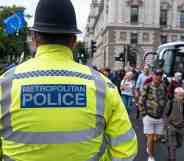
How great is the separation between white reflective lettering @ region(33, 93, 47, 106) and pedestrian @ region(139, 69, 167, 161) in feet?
24.2

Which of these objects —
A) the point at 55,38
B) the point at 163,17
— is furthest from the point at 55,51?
the point at 163,17

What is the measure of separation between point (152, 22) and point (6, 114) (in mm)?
96418

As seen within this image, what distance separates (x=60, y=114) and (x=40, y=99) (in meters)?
0.11

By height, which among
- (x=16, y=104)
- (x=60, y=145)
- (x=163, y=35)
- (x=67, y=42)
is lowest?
(x=163, y=35)

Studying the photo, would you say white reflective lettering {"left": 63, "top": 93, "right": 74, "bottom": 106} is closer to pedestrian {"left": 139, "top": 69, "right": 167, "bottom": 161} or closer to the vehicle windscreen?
pedestrian {"left": 139, "top": 69, "right": 167, "bottom": 161}

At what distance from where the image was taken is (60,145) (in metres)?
2.87

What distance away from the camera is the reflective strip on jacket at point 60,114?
286cm

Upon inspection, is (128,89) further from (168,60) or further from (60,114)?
(60,114)

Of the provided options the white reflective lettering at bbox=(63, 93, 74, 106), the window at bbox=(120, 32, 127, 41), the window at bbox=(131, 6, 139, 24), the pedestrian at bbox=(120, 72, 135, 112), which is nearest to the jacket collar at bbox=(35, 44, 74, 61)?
the white reflective lettering at bbox=(63, 93, 74, 106)

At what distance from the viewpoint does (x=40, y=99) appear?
2.88 metres

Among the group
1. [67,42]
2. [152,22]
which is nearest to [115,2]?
[152,22]

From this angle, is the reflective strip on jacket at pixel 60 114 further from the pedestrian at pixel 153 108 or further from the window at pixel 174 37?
the window at pixel 174 37

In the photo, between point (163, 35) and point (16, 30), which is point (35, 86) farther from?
point (163, 35)

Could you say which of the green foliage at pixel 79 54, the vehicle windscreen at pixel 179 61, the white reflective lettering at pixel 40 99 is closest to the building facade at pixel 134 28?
the green foliage at pixel 79 54
